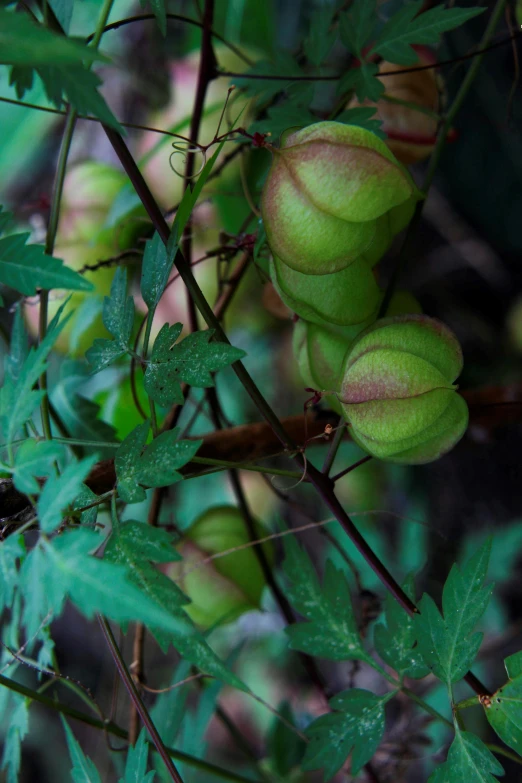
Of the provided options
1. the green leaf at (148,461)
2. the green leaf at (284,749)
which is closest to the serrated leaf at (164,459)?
the green leaf at (148,461)

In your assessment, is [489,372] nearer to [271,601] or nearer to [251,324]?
[251,324]

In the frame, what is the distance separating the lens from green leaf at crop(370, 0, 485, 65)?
0.72 m

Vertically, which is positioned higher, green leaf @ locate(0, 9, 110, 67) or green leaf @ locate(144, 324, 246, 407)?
green leaf @ locate(0, 9, 110, 67)

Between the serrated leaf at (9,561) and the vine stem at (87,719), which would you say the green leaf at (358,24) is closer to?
the serrated leaf at (9,561)

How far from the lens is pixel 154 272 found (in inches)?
24.0

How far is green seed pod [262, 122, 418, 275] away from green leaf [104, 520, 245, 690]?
286 millimetres

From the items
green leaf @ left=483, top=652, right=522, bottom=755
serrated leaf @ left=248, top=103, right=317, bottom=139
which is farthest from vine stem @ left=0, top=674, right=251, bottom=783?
serrated leaf @ left=248, top=103, right=317, bottom=139

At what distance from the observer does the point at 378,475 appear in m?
1.68

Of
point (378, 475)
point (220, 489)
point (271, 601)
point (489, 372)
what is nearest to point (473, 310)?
point (489, 372)

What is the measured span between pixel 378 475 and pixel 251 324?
1.66 ft

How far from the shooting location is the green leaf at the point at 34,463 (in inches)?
17.7

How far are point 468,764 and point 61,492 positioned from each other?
0.41 m

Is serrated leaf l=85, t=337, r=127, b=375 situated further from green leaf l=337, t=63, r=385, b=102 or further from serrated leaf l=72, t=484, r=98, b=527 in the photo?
green leaf l=337, t=63, r=385, b=102

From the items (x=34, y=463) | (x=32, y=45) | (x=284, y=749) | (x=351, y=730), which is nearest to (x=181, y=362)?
(x=34, y=463)
